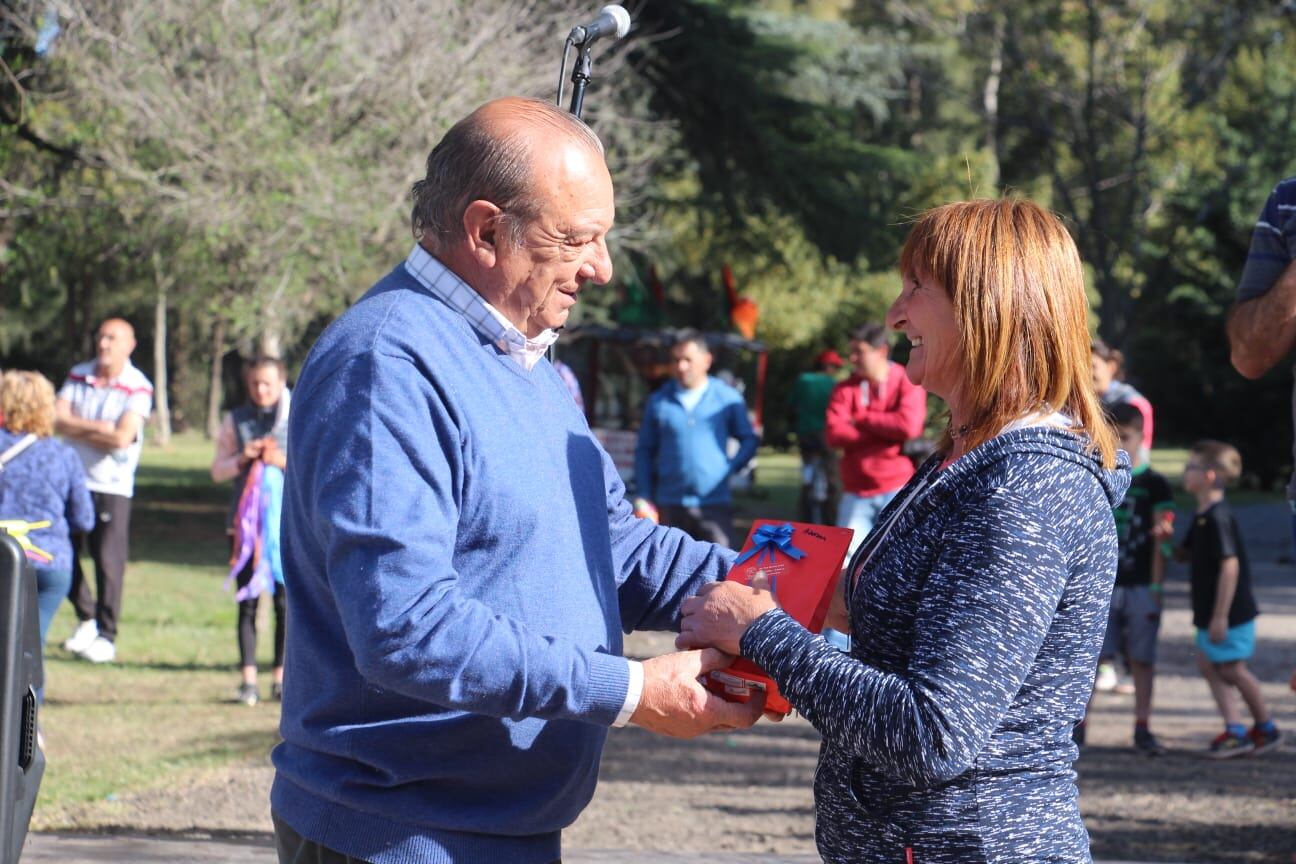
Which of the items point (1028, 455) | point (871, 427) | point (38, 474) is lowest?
point (38, 474)

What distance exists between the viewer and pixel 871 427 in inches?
360

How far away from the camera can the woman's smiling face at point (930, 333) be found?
2.25 metres

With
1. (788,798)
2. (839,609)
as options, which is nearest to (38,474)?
(788,798)

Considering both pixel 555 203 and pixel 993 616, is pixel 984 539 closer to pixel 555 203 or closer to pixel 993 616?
pixel 993 616

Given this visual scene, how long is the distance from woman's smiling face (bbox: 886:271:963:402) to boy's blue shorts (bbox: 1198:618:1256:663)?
5582mm

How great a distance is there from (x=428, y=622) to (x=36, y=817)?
14.8ft

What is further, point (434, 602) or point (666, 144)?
point (666, 144)

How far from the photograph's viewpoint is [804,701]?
2137 millimetres

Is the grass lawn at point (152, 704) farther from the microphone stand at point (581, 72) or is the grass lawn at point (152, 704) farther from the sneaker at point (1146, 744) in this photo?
the sneaker at point (1146, 744)

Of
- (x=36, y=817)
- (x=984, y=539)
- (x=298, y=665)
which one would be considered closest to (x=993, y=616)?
(x=984, y=539)

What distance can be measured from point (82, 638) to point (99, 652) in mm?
271

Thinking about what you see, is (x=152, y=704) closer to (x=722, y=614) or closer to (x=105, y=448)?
(x=105, y=448)

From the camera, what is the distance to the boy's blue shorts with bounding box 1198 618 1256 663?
7.22 meters

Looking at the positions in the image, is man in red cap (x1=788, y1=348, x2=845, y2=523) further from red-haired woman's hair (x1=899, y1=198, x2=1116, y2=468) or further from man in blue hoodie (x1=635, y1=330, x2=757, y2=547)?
red-haired woman's hair (x1=899, y1=198, x2=1116, y2=468)
